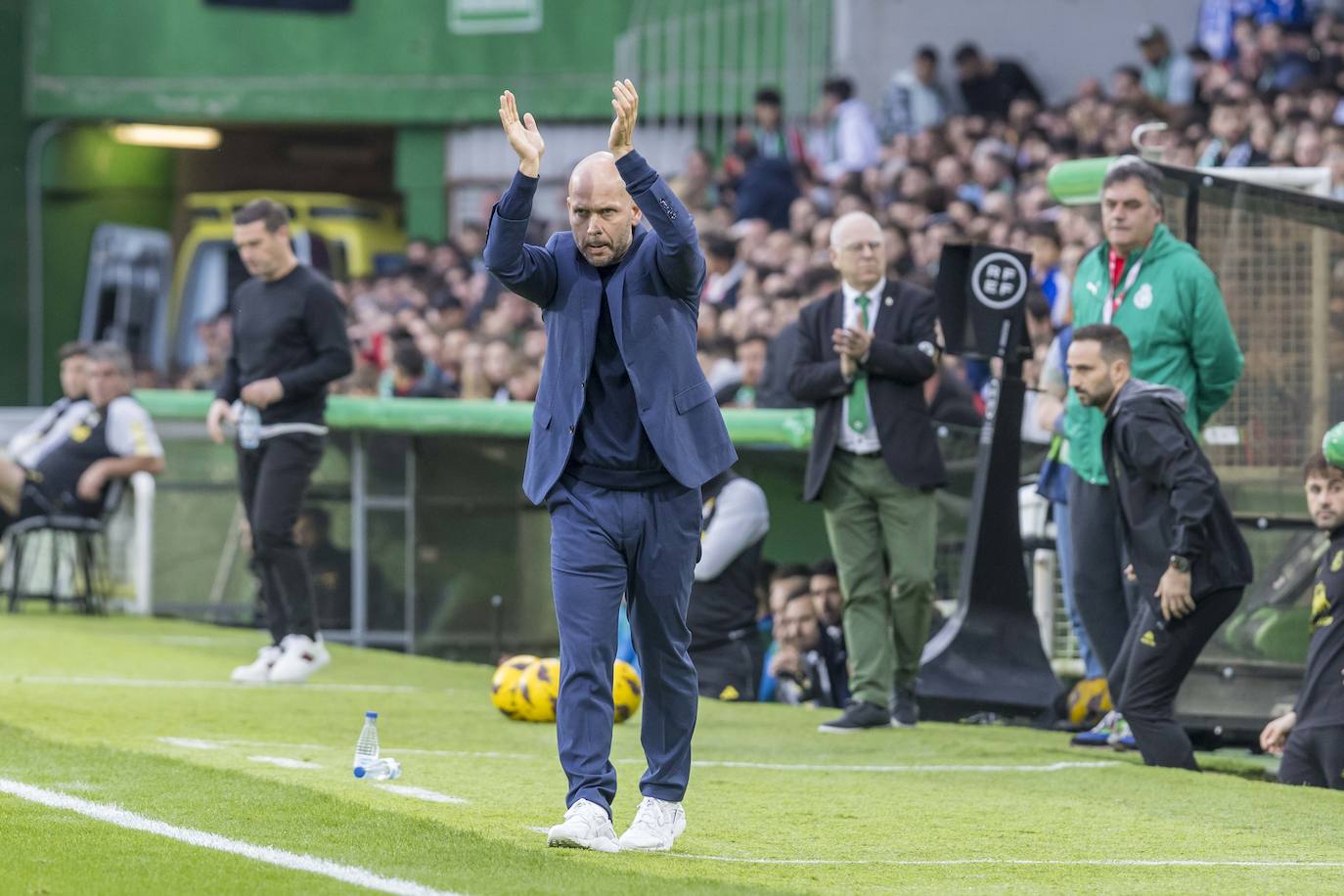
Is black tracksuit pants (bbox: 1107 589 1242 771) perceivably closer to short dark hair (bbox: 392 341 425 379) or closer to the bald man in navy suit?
the bald man in navy suit

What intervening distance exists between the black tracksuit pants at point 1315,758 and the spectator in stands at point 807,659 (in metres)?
3.50

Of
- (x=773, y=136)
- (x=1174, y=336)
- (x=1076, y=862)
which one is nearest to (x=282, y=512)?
(x=1174, y=336)

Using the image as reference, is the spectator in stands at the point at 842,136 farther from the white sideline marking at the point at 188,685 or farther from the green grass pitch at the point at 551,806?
the green grass pitch at the point at 551,806

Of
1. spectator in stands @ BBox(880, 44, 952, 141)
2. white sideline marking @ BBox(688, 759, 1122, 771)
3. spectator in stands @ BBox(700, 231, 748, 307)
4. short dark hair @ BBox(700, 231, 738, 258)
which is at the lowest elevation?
white sideline marking @ BBox(688, 759, 1122, 771)

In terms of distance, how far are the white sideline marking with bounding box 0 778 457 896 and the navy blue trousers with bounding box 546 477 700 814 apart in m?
0.84

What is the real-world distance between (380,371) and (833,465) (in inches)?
366

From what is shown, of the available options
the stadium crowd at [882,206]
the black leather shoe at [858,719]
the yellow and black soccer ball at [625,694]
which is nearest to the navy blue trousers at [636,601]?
the black leather shoe at [858,719]

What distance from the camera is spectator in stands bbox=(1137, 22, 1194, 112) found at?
62.3 feet

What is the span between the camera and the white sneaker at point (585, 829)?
6.55 meters

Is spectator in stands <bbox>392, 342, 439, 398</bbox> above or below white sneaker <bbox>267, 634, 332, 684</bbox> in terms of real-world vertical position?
above

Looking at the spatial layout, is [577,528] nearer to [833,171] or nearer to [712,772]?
[712,772]

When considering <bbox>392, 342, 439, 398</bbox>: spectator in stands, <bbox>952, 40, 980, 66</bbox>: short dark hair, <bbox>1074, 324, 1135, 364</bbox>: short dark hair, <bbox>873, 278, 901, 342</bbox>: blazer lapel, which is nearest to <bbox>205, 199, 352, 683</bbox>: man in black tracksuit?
<bbox>873, 278, 901, 342</bbox>: blazer lapel

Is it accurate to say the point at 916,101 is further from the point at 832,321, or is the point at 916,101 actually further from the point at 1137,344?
the point at 1137,344

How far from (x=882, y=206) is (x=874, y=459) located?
883 cm
